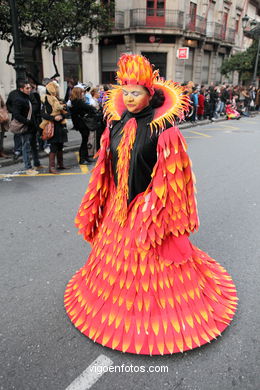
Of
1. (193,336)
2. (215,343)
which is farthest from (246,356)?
(193,336)

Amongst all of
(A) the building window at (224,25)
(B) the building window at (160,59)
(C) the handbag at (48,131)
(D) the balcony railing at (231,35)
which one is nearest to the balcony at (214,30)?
(A) the building window at (224,25)

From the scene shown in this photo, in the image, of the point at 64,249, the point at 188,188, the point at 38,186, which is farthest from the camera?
the point at 38,186

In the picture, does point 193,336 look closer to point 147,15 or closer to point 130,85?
point 130,85

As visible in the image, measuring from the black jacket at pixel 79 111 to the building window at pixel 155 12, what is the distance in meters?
19.3

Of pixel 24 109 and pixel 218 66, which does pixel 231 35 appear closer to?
pixel 218 66

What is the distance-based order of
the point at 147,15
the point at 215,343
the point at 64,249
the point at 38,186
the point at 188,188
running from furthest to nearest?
the point at 147,15
the point at 38,186
the point at 64,249
the point at 215,343
the point at 188,188

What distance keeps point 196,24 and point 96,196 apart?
87.6ft

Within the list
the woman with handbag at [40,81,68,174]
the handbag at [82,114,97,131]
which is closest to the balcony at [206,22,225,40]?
the handbag at [82,114,97,131]

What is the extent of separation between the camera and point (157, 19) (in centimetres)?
2292

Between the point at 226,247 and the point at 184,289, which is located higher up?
the point at 184,289

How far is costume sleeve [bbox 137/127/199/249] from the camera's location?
196 centimetres

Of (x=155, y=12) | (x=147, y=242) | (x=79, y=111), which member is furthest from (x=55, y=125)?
(x=155, y=12)

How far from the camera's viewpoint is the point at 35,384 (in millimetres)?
1961

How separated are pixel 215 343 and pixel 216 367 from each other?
19 cm
